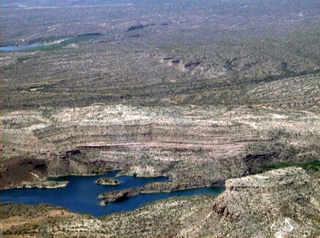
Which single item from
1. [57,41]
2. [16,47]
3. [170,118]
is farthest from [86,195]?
[57,41]

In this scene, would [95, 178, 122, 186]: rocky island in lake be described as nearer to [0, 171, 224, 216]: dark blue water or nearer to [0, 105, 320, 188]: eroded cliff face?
[0, 171, 224, 216]: dark blue water

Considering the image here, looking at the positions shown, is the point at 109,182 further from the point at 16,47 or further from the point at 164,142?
the point at 16,47

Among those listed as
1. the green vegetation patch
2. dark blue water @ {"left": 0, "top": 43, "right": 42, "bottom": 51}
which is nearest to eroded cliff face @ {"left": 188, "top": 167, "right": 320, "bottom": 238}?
the green vegetation patch

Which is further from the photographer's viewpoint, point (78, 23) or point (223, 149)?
point (78, 23)

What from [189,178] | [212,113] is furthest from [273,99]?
[189,178]

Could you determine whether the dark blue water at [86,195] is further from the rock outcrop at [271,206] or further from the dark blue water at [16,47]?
the dark blue water at [16,47]

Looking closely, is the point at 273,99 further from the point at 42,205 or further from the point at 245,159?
the point at 42,205

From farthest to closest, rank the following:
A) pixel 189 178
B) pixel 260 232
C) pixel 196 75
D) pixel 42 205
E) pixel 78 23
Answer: pixel 78 23, pixel 196 75, pixel 189 178, pixel 42 205, pixel 260 232
